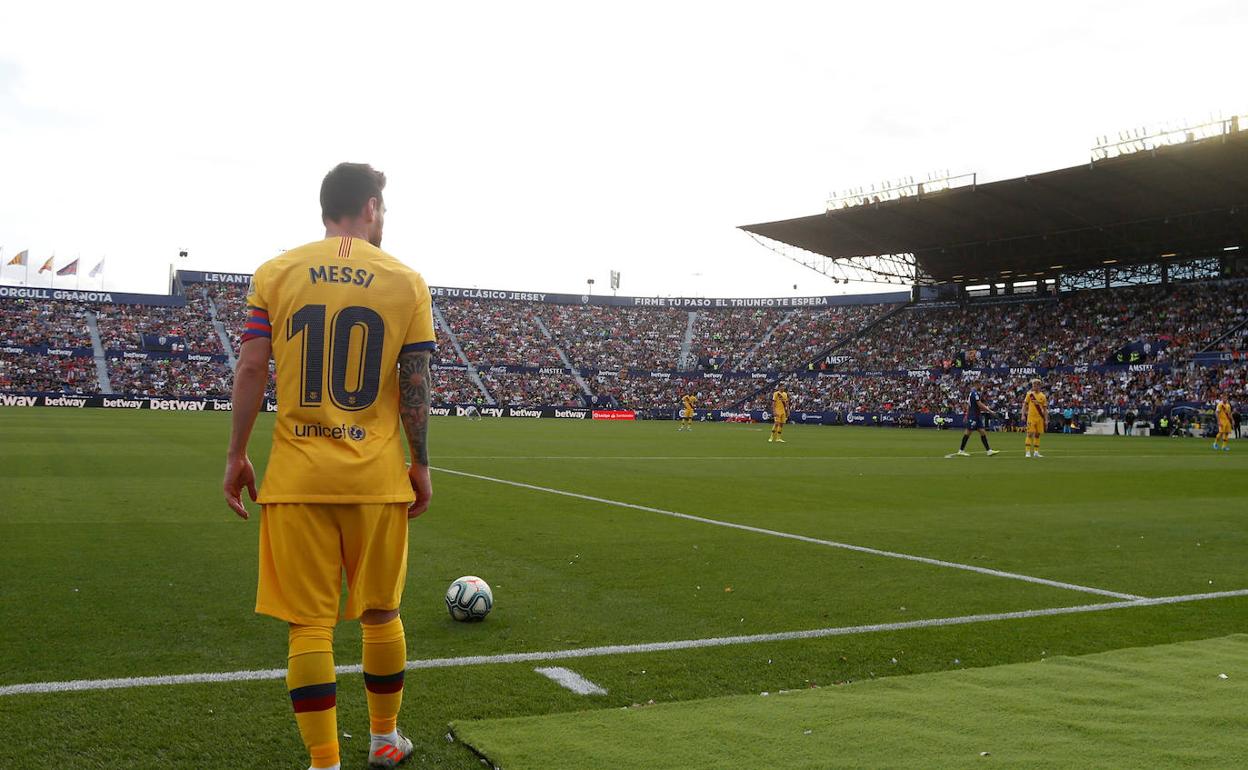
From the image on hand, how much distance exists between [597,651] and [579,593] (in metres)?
1.57

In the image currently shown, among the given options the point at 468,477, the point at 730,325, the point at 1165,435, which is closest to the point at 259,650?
the point at 468,477

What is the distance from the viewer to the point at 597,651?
16.6ft

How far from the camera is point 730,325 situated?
77.9m

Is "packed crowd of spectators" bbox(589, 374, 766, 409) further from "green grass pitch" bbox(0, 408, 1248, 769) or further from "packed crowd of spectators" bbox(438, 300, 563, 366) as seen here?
"green grass pitch" bbox(0, 408, 1248, 769)

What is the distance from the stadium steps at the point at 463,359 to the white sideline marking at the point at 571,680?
207 feet

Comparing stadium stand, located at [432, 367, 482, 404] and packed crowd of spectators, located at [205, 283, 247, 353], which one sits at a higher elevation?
packed crowd of spectators, located at [205, 283, 247, 353]

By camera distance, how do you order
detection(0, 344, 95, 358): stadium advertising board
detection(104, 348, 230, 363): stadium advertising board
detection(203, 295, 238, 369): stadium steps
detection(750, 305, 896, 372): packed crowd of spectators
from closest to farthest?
detection(0, 344, 95, 358): stadium advertising board
detection(104, 348, 230, 363): stadium advertising board
detection(203, 295, 238, 369): stadium steps
detection(750, 305, 896, 372): packed crowd of spectators

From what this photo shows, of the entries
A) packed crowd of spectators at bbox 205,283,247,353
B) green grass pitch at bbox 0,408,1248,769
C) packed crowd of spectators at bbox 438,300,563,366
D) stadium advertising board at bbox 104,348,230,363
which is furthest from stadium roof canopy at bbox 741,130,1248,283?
packed crowd of spectators at bbox 205,283,247,353

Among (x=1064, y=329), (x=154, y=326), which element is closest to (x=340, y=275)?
(x=1064, y=329)

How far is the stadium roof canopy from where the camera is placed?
3897 centimetres

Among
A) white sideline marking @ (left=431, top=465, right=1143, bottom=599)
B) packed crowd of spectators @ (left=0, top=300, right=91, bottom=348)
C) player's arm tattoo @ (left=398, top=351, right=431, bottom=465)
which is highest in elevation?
packed crowd of spectators @ (left=0, top=300, right=91, bottom=348)

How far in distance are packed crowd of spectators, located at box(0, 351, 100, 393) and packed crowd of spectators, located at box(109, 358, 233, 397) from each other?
1.48 m

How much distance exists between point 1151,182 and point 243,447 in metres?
45.0

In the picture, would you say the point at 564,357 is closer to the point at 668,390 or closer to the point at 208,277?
the point at 668,390
